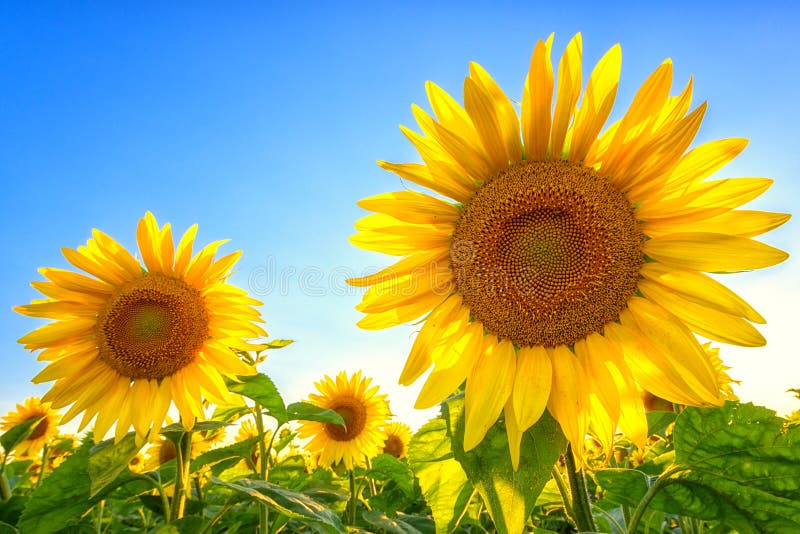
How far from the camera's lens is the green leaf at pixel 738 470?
2.07 meters

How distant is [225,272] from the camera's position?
3.83 m

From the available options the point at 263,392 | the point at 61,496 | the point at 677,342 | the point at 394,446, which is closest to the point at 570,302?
the point at 677,342

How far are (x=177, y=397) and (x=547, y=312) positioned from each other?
8.69 ft

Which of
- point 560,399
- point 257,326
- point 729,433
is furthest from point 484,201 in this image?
point 257,326

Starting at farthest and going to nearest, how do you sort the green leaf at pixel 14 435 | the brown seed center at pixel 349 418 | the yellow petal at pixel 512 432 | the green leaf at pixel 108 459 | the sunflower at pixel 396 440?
the sunflower at pixel 396 440 < the brown seed center at pixel 349 418 < the green leaf at pixel 14 435 < the green leaf at pixel 108 459 < the yellow petal at pixel 512 432

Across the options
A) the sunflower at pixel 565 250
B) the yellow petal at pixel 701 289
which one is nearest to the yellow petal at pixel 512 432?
the sunflower at pixel 565 250

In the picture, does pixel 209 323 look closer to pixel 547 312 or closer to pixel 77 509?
pixel 77 509

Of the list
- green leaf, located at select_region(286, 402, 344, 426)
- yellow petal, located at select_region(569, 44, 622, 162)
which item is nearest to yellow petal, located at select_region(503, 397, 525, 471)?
yellow petal, located at select_region(569, 44, 622, 162)

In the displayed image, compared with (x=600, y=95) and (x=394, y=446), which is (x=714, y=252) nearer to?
(x=600, y=95)

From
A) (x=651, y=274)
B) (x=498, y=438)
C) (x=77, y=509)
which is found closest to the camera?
(x=498, y=438)

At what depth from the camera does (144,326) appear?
3811 millimetres

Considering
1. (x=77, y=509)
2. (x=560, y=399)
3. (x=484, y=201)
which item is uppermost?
(x=484, y=201)

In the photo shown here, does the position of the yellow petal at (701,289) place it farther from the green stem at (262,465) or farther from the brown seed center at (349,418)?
the brown seed center at (349,418)

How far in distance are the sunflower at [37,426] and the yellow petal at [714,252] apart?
9.34 metres
